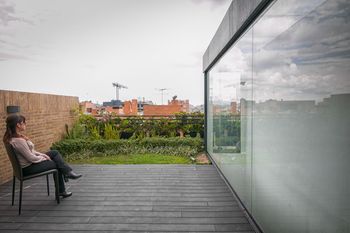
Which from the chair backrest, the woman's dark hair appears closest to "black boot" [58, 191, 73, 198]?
the chair backrest

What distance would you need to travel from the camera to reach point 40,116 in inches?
254

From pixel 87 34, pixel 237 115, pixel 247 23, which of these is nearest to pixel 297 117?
pixel 247 23

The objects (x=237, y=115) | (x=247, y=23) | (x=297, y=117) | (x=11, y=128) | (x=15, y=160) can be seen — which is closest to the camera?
(x=297, y=117)

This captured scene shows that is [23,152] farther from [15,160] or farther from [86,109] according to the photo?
[86,109]

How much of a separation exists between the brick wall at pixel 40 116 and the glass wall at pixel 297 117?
456 centimetres

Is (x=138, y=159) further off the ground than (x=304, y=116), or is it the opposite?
(x=304, y=116)

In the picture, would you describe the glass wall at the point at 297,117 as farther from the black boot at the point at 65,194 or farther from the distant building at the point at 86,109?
the distant building at the point at 86,109

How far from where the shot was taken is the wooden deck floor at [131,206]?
3006 millimetres

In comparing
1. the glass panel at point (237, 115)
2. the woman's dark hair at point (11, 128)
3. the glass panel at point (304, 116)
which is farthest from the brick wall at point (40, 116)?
the glass panel at point (304, 116)

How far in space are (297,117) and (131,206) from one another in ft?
8.77

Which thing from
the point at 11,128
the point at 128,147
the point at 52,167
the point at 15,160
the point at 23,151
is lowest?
the point at 128,147

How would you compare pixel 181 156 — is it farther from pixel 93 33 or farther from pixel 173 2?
pixel 93 33

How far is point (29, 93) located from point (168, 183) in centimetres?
399

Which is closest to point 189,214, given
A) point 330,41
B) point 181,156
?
point 330,41
